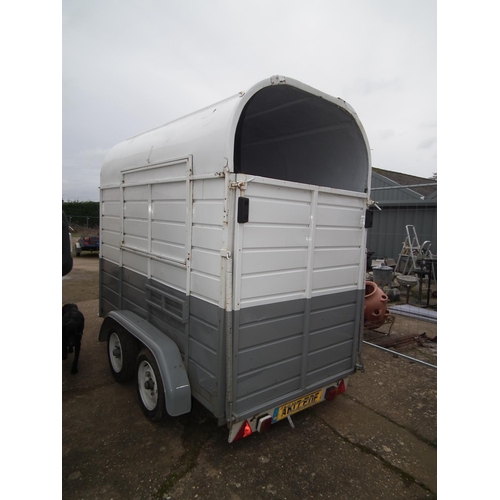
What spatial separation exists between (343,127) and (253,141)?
922 mm

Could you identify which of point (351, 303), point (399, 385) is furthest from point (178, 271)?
point (399, 385)

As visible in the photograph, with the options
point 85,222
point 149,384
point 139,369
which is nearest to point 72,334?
point 139,369

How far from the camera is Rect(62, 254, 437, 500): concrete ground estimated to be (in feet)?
8.23

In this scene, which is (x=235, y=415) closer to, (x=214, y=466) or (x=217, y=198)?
(x=214, y=466)

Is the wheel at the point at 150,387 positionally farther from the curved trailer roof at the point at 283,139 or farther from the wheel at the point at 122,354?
the curved trailer roof at the point at 283,139

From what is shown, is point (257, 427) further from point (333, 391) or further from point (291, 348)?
point (333, 391)

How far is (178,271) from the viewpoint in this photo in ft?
9.87

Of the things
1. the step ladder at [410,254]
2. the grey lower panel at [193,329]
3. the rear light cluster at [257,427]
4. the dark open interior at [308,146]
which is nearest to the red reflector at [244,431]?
the rear light cluster at [257,427]

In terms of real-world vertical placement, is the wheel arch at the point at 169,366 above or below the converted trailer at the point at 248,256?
below

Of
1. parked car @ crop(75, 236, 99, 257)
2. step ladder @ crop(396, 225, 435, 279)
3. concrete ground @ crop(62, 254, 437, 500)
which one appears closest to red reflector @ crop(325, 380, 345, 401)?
concrete ground @ crop(62, 254, 437, 500)

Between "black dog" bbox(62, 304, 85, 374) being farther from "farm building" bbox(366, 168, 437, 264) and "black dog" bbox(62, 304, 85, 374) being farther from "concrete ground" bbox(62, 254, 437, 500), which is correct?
"farm building" bbox(366, 168, 437, 264)

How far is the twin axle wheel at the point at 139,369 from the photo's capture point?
3.07 m

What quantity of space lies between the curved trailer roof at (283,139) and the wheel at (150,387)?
75.5 inches

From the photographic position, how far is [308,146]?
3352 millimetres
